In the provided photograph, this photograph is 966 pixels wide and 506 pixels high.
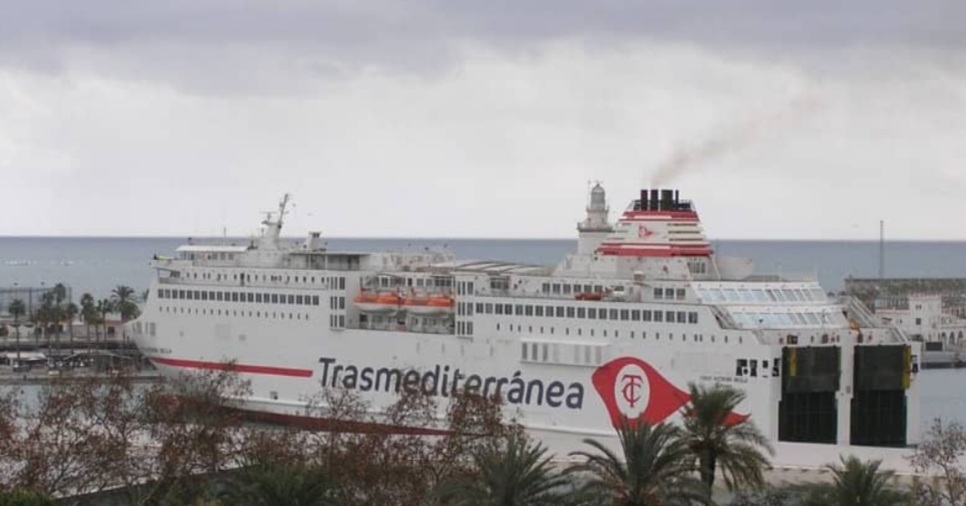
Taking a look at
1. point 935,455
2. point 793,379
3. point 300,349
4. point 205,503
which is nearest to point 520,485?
point 205,503

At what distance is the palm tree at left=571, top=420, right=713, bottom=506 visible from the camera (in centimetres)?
2848

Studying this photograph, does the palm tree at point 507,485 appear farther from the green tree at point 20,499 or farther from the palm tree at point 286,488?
the green tree at point 20,499

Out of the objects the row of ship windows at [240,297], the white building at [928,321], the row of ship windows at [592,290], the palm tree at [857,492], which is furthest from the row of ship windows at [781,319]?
the white building at [928,321]

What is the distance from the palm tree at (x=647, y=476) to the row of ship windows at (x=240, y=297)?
30.2 m

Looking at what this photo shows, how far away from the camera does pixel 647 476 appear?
95.1 feet

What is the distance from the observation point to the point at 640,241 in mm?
53625

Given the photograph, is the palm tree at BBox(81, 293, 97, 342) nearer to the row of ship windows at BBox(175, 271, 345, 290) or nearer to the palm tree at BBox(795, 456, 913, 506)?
the row of ship windows at BBox(175, 271, 345, 290)

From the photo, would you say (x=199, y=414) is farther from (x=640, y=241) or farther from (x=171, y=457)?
(x=640, y=241)

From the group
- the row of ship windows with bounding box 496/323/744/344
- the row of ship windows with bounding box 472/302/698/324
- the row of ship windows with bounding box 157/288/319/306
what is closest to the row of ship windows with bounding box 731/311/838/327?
the row of ship windows with bounding box 496/323/744/344

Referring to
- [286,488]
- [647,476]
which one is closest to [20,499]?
[286,488]

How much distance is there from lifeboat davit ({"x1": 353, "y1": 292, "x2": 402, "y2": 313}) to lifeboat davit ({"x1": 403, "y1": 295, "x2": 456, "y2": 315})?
1.43 ft

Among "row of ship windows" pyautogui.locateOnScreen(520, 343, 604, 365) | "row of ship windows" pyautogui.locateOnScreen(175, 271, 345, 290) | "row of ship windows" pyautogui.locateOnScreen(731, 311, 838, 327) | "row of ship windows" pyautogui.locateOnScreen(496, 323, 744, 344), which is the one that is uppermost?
"row of ship windows" pyautogui.locateOnScreen(175, 271, 345, 290)

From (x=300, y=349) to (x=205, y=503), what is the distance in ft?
97.1

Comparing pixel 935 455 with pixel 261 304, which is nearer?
pixel 935 455
